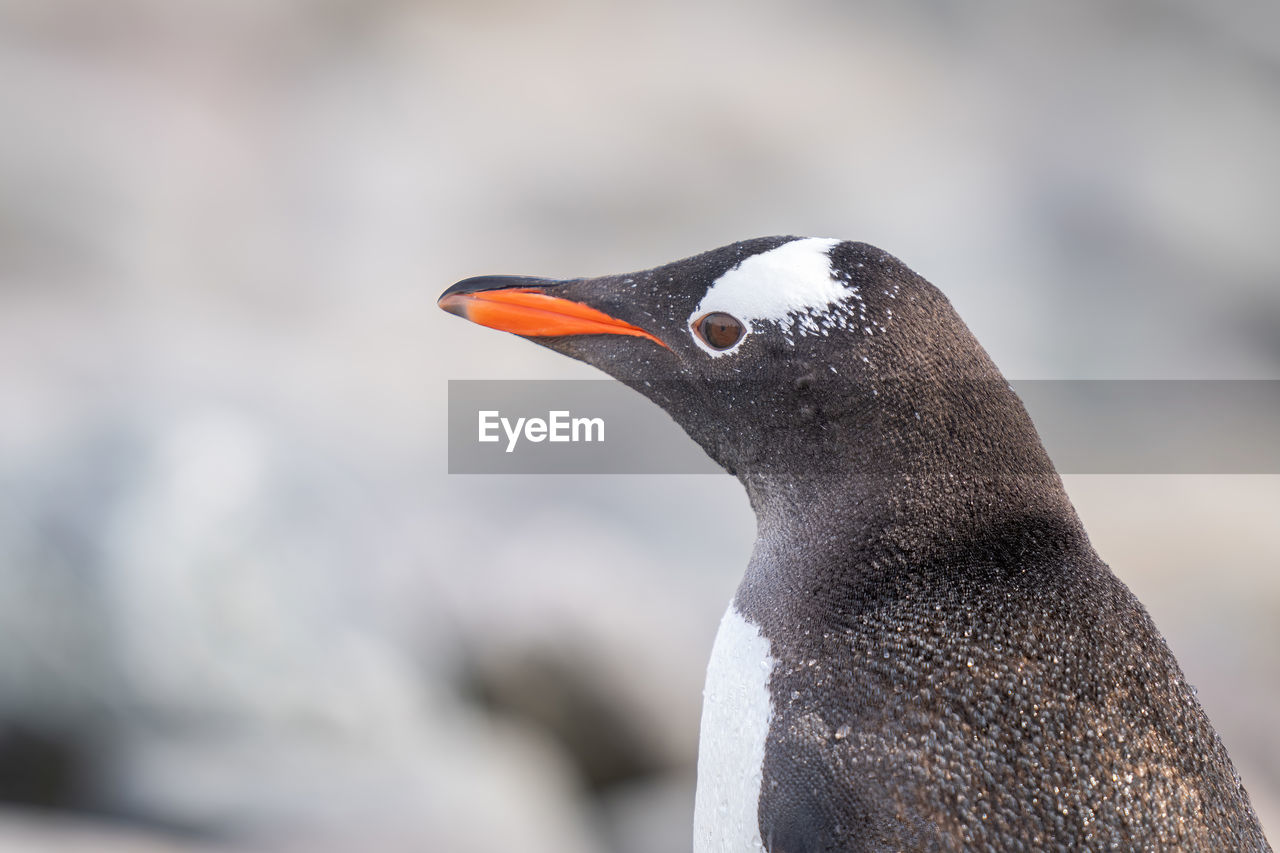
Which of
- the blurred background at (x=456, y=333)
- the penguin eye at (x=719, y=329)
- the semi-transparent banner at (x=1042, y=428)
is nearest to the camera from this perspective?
the penguin eye at (x=719, y=329)

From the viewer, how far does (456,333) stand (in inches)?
64.4

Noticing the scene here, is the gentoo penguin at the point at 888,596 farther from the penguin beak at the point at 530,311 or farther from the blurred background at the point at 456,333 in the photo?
the blurred background at the point at 456,333

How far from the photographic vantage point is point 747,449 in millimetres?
565

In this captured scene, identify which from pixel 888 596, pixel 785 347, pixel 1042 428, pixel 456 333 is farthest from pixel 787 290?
pixel 1042 428

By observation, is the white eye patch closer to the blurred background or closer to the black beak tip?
the black beak tip

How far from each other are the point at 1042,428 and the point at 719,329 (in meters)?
1.36

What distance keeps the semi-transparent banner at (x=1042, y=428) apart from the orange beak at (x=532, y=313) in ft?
2.83

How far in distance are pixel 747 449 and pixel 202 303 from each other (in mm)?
1297

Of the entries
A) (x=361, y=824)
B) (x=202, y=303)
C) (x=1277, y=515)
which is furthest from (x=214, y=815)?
(x=1277, y=515)

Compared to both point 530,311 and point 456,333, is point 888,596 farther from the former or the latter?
point 456,333

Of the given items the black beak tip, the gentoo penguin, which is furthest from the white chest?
the black beak tip

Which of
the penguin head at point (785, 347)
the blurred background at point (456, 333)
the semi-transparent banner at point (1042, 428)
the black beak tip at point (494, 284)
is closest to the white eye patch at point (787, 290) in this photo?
the penguin head at point (785, 347)

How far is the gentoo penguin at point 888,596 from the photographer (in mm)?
410

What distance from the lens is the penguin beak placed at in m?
0.60
